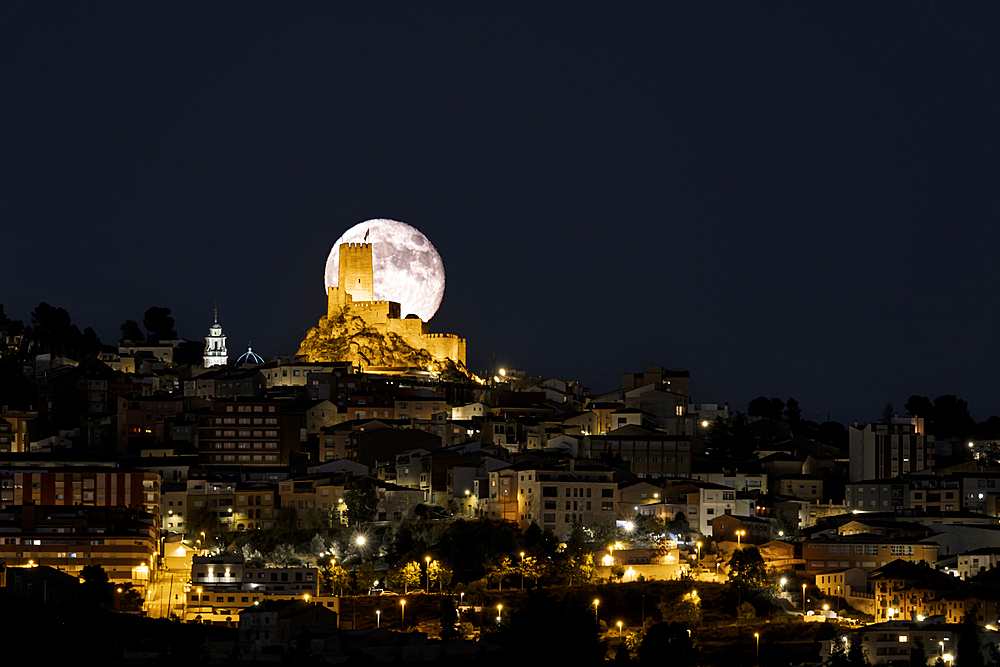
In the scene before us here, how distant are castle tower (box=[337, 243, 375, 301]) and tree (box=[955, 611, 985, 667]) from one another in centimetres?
4281

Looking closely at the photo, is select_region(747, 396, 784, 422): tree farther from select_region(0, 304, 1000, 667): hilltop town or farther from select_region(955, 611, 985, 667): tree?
select_region(955, 611, 985, 667): tree

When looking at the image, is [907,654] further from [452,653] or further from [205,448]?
[205,448]

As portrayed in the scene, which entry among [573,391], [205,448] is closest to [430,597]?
[205,448]

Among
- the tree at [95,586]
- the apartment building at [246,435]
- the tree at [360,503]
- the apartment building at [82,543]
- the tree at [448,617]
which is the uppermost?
the apartment building at [246,435]

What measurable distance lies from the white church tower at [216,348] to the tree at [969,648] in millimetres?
52278

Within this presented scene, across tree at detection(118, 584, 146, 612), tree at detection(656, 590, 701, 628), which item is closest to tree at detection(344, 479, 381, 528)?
tree at detection(118, 584, 146, 612)

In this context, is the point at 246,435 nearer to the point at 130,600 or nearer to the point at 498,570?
the point at 130,600

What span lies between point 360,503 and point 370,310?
90.8 feet

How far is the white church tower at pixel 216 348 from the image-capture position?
96750 mm

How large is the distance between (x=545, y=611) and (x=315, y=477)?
596 inches

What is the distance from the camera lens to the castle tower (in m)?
88.5

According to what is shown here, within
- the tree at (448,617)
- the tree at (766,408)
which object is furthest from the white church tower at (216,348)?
the tree at (448,617)

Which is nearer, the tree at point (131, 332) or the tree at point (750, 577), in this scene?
the tree at point (750, 577)

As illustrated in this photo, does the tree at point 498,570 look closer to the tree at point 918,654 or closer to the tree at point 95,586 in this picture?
the tree at point 95,586
